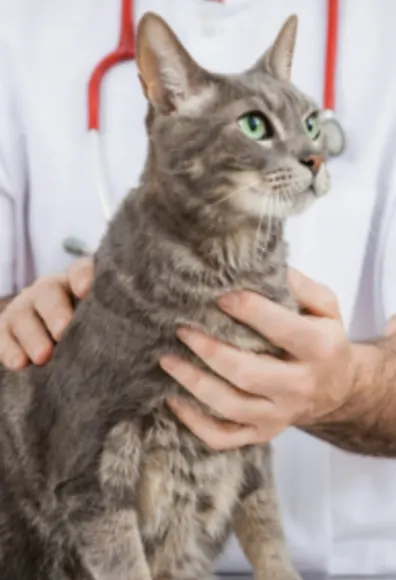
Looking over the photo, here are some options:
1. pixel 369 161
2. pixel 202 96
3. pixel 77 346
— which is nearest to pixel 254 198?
pixel 202 96

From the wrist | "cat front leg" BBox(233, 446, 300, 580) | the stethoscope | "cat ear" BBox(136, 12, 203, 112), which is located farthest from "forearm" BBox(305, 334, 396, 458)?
"cat ear" BBox(136, 12, 203, 112)

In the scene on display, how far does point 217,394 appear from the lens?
867mm

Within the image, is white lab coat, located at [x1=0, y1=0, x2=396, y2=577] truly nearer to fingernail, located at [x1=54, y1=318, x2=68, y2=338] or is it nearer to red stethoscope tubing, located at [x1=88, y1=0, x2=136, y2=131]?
red stethoscope tubing, located at [x1=88, y1=0, x2=136, y2=131]

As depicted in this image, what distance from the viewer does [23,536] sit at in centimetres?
92

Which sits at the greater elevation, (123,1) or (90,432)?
(123,1)

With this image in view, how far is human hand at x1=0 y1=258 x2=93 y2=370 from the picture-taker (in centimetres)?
95

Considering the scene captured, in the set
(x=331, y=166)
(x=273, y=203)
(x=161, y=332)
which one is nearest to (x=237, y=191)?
(x=273, y=203)

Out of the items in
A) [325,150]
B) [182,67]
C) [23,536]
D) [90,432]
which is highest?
[182,67]

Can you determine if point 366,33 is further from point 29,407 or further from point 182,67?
point 29,407

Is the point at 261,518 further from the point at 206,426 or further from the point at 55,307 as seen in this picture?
the point at 55,307

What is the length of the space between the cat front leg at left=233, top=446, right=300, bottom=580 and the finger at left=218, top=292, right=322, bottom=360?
0.12 m

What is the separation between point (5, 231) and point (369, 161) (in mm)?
402

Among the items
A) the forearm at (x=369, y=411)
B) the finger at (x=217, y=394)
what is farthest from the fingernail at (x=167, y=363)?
the forearm at (x=369, y=411)

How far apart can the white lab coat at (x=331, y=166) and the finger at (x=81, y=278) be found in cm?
17
